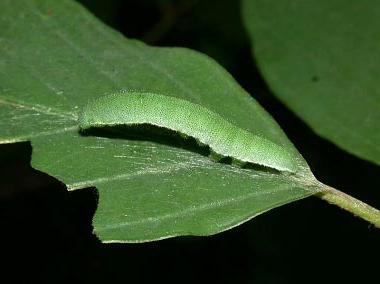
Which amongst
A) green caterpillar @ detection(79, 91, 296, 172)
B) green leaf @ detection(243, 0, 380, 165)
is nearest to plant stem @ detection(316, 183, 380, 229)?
green caterpillar @ detection(79, 91, 296, 172)

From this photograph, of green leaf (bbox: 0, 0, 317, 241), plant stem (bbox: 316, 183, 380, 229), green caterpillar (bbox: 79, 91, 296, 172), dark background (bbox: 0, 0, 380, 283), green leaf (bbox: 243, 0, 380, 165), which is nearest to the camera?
plant stem (bbox: 316, 183, 380, 229)

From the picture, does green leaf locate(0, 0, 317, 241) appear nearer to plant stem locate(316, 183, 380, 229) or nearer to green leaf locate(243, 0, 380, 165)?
plant stem locate(316, 183, 380, 229)

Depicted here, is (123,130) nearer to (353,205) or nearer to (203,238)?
(353,205)

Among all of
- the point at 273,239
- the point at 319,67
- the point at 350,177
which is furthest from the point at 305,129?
the point at 319,67

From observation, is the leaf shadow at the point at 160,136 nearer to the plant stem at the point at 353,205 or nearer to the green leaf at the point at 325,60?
the plant stem at the point at 353,205

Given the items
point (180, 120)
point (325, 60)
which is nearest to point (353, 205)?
point (180, 120)

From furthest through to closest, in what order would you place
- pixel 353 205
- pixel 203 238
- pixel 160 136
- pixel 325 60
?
pixel 203 238 < pixel 325 60 < pixel 160 136 < pixel 353 205
